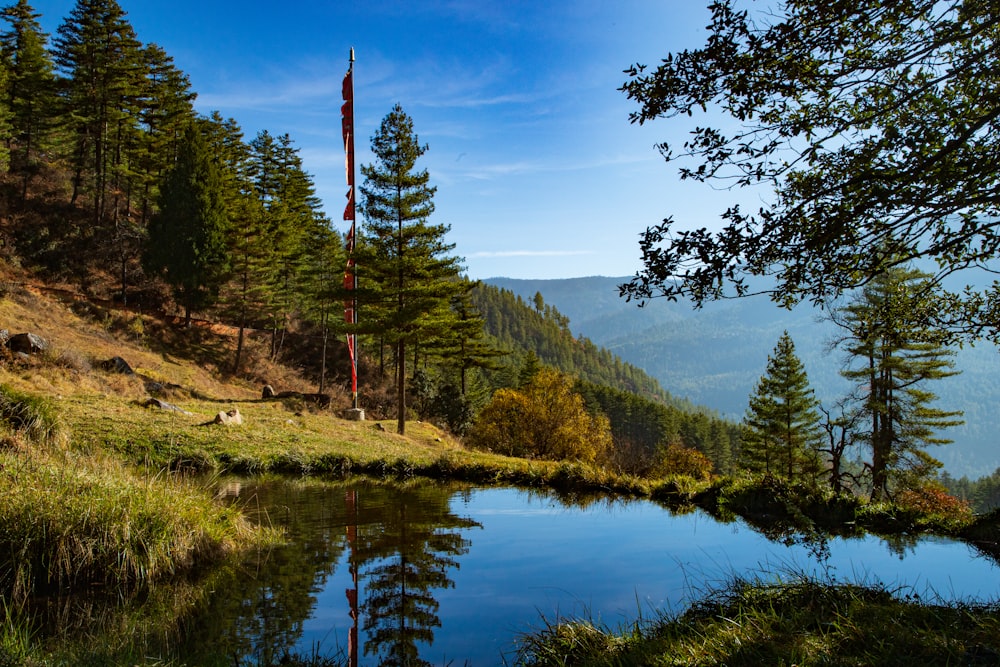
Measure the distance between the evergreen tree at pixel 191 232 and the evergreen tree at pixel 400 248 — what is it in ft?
55.7

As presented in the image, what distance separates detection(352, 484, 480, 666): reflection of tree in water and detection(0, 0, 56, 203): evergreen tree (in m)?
43.7

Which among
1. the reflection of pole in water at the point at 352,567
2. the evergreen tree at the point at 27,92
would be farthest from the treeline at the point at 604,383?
the evergreen tree at the point at 27,92

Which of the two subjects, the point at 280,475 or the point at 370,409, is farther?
the point at 370,409

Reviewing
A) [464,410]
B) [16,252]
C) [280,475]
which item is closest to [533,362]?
[464,410]

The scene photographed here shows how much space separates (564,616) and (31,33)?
5424 cm

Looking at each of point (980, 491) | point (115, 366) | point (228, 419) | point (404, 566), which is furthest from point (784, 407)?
point (980, 491)

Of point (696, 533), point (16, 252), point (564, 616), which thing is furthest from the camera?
point (16, 252)

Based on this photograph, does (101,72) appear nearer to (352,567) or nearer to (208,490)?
(208,490)

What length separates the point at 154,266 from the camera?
36125mm

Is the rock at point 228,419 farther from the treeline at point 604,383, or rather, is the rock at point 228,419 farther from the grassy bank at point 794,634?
the grassy bank at point 794,634

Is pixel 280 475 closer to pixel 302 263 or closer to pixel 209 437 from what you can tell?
pixel 209 437

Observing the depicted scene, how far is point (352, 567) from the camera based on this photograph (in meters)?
6.29

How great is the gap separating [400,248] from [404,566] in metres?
18.3

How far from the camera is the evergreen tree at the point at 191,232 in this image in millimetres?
35562
